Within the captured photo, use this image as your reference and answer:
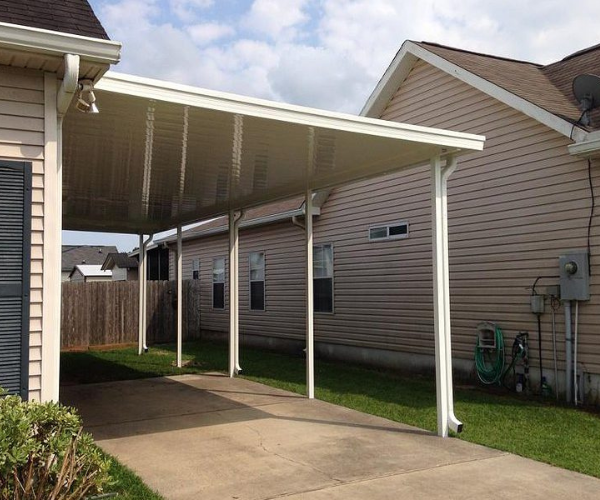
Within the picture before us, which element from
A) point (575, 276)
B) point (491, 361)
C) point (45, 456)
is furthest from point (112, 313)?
point (45, 456)

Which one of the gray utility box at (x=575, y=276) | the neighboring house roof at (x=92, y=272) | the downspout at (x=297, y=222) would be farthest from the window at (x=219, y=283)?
the neighboring house roof at (x=92, y=272)

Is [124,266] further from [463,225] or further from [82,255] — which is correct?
[463,225]

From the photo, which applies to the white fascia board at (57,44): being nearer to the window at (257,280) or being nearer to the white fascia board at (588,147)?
the white fascia board at (588,147)

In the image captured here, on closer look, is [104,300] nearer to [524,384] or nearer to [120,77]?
[524,384]

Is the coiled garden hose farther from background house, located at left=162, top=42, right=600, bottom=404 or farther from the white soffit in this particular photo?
the white soffit

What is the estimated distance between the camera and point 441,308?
6020 mm

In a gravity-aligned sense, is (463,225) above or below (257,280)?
above

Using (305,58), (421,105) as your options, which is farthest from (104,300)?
(421,105)

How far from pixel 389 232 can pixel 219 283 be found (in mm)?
7639

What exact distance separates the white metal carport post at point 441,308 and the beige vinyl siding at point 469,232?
7.93 ft

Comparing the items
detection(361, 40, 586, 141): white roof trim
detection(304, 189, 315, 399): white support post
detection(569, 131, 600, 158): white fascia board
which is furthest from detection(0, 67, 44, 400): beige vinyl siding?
detection(361, 40, 586, 141): white roof trim

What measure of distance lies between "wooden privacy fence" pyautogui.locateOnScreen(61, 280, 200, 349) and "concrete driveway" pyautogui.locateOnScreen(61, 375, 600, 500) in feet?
26.5

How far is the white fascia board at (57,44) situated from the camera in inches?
135

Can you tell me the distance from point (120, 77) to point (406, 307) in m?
7.21
